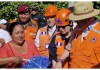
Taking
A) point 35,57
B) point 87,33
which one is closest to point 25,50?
point 35,57

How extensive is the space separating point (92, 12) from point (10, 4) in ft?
30.3

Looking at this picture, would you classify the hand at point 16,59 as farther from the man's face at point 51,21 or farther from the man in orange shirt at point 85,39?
the man's face at point 51,21

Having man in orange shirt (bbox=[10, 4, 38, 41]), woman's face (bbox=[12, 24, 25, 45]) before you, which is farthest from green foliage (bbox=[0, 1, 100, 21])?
woman's face (bbox=[12, 24, 25, 45])

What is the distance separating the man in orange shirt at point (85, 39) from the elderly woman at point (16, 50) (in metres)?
0.57

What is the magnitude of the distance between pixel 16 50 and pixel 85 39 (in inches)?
36.0

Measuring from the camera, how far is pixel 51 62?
5.34 meters

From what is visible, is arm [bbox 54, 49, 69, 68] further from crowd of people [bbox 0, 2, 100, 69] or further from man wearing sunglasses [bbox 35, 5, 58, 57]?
man wearing sunglasses [bbox 35, 5, 58, 57]

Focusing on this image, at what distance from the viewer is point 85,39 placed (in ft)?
15.0

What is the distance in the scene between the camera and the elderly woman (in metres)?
4.63

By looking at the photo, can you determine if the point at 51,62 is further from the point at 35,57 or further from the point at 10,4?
the point at 10,4

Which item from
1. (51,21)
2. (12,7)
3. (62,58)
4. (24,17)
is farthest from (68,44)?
(12,7)

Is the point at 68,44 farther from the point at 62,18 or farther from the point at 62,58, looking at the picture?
the point at 62,18

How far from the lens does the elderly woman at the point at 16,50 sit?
4.63 metres

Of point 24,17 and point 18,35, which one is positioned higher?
point 18,35
